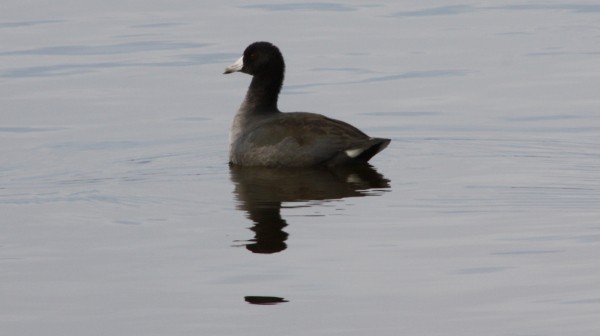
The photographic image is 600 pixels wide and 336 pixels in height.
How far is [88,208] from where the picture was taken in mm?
12789

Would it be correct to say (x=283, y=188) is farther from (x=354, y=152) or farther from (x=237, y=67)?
(x=237, y=67)

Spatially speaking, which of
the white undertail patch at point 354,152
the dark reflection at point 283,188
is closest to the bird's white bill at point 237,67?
the dark reflection at point 283,188

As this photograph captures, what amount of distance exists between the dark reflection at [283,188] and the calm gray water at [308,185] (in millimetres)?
40

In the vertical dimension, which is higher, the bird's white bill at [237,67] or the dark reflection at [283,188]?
the bird's white bill at [237,67]

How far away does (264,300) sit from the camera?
955 centimetres

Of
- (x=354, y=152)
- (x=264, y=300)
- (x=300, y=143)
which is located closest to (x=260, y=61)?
(x=300, y=143)

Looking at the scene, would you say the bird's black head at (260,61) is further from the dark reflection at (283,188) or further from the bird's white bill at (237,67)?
the dark reflection at (283,188)

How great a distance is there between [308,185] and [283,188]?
0.27 meters

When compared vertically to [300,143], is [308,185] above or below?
below

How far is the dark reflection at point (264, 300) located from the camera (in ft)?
31.2

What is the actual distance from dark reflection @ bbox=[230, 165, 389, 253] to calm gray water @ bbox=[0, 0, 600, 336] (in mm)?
40

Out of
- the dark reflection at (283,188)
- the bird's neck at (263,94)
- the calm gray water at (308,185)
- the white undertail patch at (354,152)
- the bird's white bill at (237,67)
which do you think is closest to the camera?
the calm gray water at (308,185)

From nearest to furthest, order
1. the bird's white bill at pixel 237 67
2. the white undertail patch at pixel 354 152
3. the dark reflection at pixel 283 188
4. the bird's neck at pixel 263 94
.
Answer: the dark reflection at pixel 283 188 < the white undertail patch at pixel 354 152 < the bird's neck at pixel 263 94 < the bird's white bill at pixel 237 67

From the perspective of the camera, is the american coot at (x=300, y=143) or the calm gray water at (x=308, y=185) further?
the american coot at (x=300, y=143)
